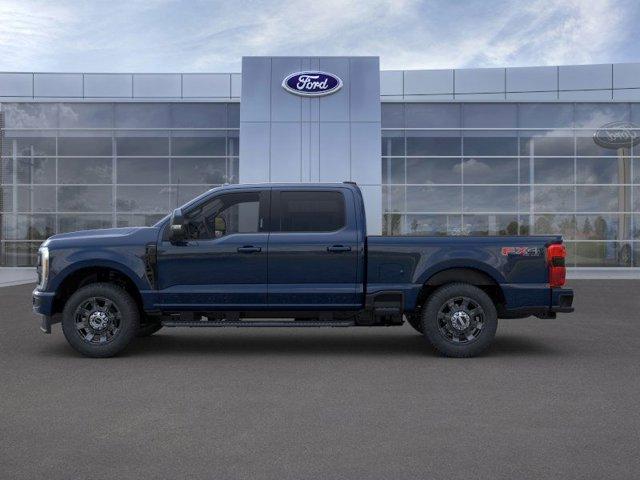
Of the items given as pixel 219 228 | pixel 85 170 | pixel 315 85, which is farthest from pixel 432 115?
pixel 219 228

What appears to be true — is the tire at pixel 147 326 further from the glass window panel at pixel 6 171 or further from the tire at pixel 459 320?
the glass window panel at pixel 6 171

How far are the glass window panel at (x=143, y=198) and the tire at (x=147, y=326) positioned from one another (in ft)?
69.9

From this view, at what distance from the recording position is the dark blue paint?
8.39 meters

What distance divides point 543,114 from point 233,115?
532 inches

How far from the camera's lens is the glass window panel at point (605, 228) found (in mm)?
31188

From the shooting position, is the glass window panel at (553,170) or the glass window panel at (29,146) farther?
the glass window panel at (29,146)

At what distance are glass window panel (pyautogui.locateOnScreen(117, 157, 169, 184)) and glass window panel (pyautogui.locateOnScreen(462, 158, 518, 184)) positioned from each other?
13.1 meters

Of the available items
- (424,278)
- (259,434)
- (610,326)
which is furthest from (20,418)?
(610,326)

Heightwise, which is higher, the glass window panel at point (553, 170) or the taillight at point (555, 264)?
the glass window panel at point (553, 170)

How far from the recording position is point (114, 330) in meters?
8.46

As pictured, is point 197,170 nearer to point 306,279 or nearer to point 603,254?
point 603,254

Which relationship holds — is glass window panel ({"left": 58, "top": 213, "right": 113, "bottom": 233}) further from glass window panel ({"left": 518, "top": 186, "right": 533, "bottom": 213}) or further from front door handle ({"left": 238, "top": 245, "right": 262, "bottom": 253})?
front door handle ({"left": 238, "top": 245, "right": 262, "bottom": 253})

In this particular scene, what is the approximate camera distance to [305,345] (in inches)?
373

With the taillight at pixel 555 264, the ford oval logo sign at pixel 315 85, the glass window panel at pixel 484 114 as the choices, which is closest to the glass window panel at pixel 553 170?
the glass window panel at pixel 484 114
